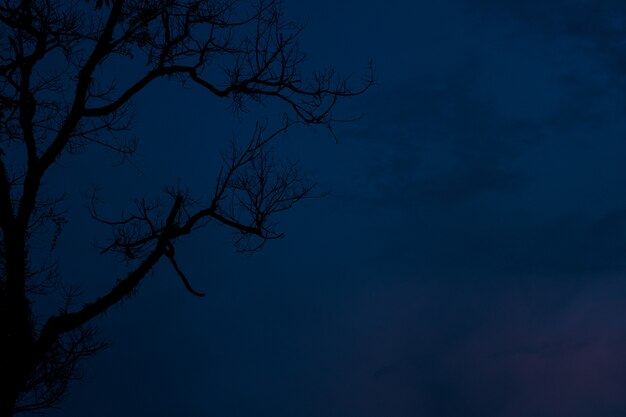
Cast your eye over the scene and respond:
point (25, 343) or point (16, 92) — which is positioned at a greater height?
point (16, 92)

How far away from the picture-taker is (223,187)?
724 centimetres

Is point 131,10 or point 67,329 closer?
point 67,329

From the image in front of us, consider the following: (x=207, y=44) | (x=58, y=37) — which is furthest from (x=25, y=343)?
(x=207, y=44)

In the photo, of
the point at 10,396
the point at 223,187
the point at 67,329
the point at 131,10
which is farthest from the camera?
the point at 131,10

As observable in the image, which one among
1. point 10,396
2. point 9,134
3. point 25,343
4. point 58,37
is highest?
point 58,37

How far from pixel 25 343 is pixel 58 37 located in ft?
11.0

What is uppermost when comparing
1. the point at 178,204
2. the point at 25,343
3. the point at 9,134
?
the point at 9,134

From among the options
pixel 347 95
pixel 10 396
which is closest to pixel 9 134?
pixel 10 396

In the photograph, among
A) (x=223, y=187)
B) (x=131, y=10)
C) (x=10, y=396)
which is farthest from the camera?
(x=131, y=10)

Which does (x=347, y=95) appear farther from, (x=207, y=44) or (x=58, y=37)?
(x=58, y=37)

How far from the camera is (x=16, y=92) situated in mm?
7508

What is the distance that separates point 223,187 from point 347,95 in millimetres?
1935

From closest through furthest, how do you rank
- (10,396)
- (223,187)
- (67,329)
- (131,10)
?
(10,396) → (67,329) → (223,187) → (131,10)

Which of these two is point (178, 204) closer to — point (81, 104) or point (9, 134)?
point (81, 104)
